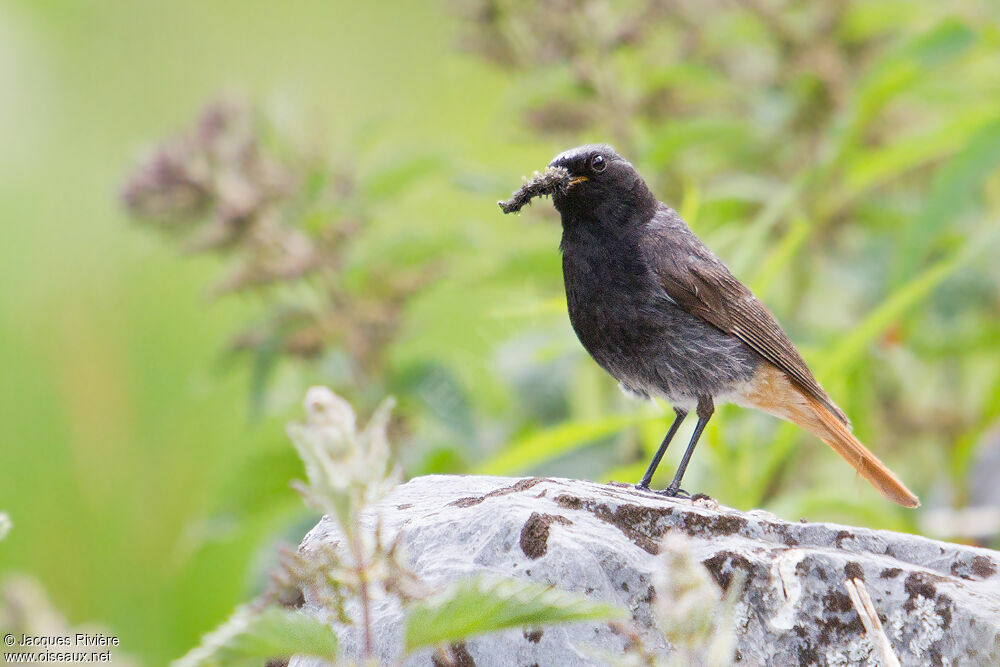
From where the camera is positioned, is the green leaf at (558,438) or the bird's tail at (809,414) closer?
the bird's tail at (809,414)

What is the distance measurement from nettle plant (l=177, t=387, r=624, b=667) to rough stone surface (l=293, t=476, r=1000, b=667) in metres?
0.45

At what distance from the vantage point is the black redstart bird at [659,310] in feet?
10.2

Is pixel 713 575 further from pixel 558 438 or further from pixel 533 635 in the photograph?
pixel 558 438

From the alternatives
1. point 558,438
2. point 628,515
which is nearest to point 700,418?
point 558,438

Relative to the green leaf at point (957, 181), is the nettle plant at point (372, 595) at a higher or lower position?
lower

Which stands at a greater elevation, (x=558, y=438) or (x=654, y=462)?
(x=558, y=438)

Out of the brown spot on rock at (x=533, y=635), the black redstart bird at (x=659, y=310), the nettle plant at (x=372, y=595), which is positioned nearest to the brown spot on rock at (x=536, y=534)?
the brown spot on rock at (x=533, y=635)

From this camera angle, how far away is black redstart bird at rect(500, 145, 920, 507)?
3109mm

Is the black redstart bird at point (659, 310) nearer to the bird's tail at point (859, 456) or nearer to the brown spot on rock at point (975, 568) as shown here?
the bird's tail at point (859, 456)

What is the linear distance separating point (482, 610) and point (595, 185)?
2.02 meters

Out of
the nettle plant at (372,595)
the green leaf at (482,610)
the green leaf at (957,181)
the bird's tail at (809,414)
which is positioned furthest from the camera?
the green leaf at (957,181)

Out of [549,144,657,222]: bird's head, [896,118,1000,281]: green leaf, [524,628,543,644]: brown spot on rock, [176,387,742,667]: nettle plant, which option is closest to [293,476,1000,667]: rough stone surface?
[524,628,543,644]: brown spot on rock

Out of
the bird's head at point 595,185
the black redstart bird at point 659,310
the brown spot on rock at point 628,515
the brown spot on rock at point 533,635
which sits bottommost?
the brown spot on rock at point 533,635

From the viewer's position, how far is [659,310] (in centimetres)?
314
